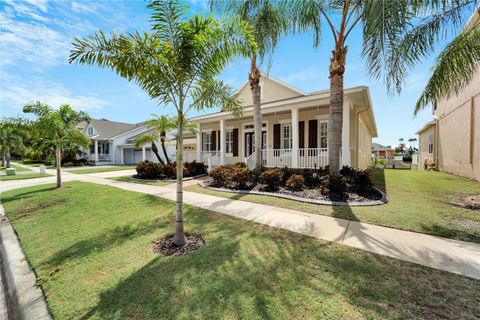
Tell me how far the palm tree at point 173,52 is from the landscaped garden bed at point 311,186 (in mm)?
4735

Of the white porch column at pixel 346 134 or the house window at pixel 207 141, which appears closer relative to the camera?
the white porch column at pixel 346 134

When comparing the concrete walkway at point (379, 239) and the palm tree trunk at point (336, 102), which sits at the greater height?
the palm tree trunk at point (336, 102)

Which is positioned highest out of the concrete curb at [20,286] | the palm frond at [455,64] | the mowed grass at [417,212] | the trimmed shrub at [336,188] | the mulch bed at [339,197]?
the palm frond at [455,64]

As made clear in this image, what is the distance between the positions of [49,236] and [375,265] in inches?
262

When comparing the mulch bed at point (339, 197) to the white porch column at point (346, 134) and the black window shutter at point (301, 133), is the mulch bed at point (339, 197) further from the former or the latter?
the black window shutter at point (301, 133)

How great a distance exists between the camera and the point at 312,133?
12.8m

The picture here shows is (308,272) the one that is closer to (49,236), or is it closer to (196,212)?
(196,212)

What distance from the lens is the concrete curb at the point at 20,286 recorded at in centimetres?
267

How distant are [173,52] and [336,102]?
19.2 ft

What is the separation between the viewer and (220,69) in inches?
178

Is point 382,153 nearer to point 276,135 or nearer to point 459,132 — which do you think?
point 459,132

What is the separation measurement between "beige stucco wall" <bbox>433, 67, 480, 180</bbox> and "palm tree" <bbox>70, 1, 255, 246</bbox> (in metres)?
10.1

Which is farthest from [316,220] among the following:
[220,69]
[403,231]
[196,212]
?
[220,69]

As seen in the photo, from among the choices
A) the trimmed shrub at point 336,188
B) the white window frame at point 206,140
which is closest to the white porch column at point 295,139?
the trimmed shrub at point 336,188
